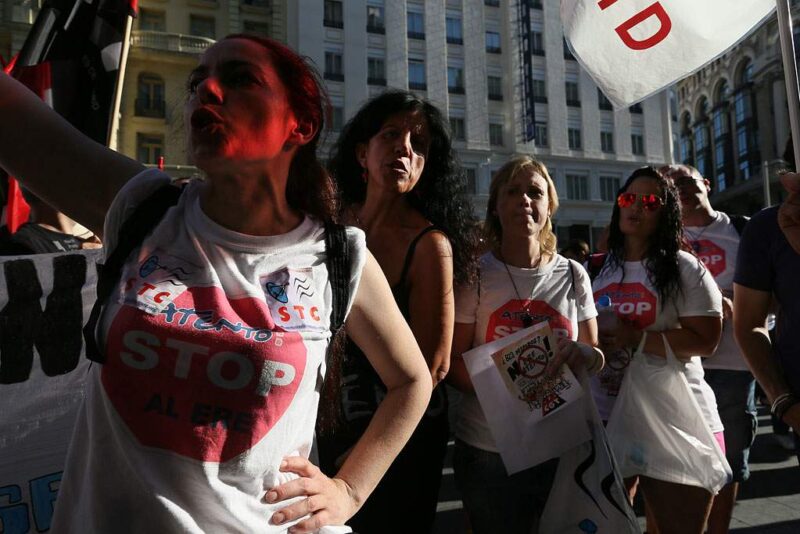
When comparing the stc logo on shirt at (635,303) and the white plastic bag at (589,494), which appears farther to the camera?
the stc logo on shirt at (635,303)

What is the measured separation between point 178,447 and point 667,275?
2.44 meters

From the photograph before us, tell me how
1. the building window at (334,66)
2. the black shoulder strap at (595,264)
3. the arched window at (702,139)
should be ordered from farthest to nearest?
1. the arched window at (702,139)
2. the building window at (334,66)
3. the black shoulder strap at (595,264)

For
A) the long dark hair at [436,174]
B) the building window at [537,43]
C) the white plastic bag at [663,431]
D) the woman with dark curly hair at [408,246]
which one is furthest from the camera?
the building window at [537,43]

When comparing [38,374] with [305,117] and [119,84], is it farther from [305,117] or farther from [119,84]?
[305,117]

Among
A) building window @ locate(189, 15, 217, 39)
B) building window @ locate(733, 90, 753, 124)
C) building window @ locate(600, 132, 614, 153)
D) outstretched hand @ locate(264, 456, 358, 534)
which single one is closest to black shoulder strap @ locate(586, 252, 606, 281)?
outstretched hand @ locate(264, 456, 358, 534)

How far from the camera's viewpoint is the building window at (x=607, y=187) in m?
34.6

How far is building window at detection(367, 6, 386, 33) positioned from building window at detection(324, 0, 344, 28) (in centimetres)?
145

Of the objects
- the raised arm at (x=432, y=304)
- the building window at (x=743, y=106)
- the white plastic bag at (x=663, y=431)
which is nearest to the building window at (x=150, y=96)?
the white plastic bag at (x=663, y=431)

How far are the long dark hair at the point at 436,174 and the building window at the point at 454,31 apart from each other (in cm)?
3230

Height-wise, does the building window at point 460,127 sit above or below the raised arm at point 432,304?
above

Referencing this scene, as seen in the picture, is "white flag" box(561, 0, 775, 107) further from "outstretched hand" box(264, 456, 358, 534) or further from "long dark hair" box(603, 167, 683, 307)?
"outstretched hand" box(264, 456, 358, 534)

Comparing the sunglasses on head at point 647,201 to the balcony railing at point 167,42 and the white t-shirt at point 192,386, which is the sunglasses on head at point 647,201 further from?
the balcony railing at point 167,42

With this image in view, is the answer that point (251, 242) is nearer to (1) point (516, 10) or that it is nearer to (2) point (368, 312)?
(2) point (368, 312)

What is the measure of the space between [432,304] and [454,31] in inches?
1311
